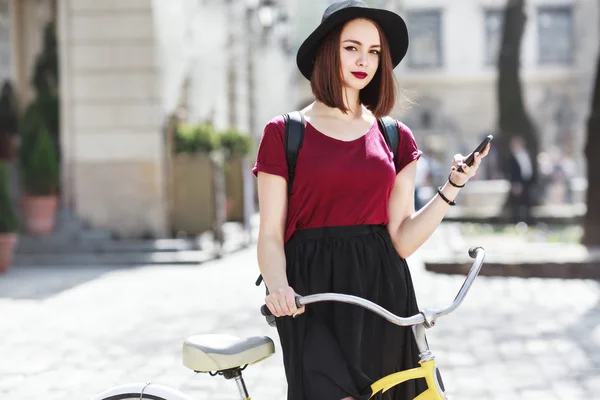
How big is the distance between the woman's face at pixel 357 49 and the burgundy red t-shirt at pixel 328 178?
0.21m

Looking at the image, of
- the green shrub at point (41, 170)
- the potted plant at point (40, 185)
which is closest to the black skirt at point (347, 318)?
the potted plant at point (40, 185)

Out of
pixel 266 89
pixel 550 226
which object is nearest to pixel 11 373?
pixel 550 226

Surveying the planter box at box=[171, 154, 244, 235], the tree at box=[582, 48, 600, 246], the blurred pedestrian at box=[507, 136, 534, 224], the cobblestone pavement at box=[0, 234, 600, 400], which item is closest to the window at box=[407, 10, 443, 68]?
the blurred pedestrian at box=[507, 136, 534, 224]

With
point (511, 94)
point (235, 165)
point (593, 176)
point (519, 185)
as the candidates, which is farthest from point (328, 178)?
point (511, 94)

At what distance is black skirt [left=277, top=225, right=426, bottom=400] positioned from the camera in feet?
10.00

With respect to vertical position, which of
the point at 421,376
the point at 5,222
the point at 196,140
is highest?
the point at 421,376

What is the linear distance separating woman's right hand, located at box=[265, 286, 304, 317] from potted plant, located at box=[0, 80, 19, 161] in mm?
15910

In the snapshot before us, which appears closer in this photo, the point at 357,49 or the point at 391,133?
the point at 357,49

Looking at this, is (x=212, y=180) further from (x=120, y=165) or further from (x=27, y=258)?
(x=27, y=258)

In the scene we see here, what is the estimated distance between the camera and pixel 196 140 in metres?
17.0

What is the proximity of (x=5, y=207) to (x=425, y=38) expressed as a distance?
35.3 metres

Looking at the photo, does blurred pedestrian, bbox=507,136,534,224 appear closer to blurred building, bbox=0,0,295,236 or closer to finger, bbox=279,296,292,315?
blurred building, bbox=0,0,295,236

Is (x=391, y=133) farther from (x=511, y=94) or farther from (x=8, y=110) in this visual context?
(x=511, y=94)

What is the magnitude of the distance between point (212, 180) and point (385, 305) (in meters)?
13.7
